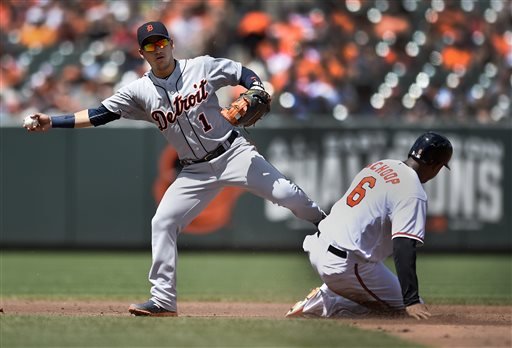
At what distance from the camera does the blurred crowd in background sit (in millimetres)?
14031

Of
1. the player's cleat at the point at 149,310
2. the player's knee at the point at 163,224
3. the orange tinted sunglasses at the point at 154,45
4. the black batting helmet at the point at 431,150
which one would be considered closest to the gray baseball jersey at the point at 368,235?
the black batting helmet at the point at 431,150

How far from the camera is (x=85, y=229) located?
1333cm

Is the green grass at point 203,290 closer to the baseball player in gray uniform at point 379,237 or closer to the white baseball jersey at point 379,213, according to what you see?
the baseball player in gray uniform at point 379,237

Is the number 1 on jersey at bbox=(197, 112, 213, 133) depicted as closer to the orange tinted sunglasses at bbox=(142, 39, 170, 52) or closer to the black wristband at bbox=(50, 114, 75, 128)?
the orange tinted sunglasses at bbox=(142, 39, 170, 52)

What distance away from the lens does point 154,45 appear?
6.67 m

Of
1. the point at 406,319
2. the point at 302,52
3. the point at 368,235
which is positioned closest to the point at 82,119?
the point at 368,235

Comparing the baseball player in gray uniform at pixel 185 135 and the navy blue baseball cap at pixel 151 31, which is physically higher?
the navy blue baseball cap at pixel 151 31

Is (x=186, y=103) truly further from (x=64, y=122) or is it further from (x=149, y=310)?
(x=149, y=310)

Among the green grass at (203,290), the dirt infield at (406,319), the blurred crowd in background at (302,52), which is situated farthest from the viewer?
the blurred crowd in background at (302,52)

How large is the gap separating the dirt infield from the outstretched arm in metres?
1.26

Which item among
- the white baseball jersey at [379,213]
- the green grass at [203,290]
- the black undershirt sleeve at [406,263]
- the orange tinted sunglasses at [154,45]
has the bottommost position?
the green grass at [203,290]

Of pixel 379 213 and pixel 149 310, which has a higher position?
pixel 379 213

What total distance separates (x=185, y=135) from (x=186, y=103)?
0.22 meters

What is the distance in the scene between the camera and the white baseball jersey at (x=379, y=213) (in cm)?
590
